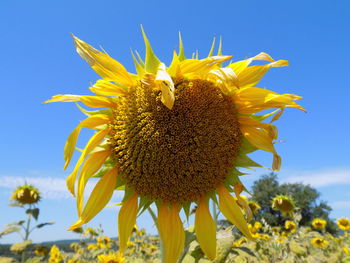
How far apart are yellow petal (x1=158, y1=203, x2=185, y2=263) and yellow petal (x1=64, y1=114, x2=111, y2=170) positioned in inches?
Result: 31.3

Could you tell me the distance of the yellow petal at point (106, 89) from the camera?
92.7 inches

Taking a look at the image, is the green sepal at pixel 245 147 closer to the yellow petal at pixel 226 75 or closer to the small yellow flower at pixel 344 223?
the yellow petal at pixel 226 75

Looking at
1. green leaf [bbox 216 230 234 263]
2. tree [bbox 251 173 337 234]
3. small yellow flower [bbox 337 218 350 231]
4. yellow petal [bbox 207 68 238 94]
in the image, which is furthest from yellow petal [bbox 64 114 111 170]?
tree [bbox 251 173 337 234]

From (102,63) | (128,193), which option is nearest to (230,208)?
(128,193)

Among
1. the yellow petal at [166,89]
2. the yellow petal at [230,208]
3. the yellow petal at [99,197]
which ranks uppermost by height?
the yellow petal at [166,89]

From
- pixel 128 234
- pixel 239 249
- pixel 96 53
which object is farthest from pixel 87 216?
pixel 239 249

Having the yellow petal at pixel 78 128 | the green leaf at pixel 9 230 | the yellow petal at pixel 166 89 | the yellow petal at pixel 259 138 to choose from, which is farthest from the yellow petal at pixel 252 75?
the green leaf at pixel 9 230

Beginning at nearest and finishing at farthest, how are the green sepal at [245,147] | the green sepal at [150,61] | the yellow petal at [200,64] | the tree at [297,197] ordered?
the yellow petal at [200,64] → the green sepal at [150,61] → the green sepal at [245,147] → the tree at [297,197]

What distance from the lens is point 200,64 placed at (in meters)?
2.14

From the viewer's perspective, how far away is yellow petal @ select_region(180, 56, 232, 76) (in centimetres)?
211

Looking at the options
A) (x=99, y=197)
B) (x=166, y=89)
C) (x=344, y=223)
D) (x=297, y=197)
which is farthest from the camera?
(x=297, y=197)

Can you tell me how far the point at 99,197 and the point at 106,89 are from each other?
0.83m

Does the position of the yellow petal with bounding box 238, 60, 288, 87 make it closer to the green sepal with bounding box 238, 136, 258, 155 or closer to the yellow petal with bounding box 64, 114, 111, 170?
the green sepal with bounding box 238, 136, 258, 155

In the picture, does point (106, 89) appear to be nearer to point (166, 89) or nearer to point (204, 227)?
point (166, 89)
